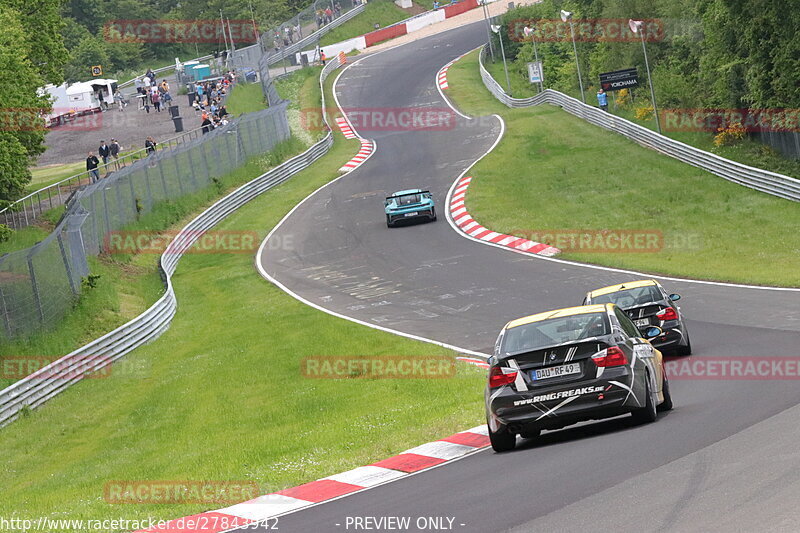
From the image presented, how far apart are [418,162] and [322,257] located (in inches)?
668

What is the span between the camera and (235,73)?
73938 millimetres

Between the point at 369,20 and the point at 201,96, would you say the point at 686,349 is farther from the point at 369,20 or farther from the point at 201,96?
the point at 369,20

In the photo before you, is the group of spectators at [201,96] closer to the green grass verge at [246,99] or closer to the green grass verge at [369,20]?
the green grass verge at [246,99]

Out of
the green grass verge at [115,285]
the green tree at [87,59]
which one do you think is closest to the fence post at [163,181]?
the green grass verge at [115,285]

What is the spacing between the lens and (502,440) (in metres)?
12.4

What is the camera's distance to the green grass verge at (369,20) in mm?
97625

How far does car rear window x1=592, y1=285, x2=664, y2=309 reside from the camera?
20.9 meters

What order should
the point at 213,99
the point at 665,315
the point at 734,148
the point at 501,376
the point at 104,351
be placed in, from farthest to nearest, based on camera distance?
the point at 213,99
the point at 734,148
the point at 104,351
the point at 665,315
the point at 501,376

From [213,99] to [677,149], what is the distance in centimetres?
2872

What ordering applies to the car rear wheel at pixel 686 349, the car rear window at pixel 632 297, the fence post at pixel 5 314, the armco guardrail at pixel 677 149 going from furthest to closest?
the armco guardrail at pixel 677 149, the fence post at pixel 5 314, the car rear window at pixel 632 297, the car rear wheel at pixel 686 349

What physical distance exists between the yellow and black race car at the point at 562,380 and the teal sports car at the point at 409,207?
29684 millimetres

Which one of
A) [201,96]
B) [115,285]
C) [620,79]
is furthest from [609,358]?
[201,96]

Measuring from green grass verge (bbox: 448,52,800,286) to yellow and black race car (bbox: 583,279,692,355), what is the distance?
7889mm

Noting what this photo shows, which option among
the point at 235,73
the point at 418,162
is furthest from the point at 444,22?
the point at 418,162
